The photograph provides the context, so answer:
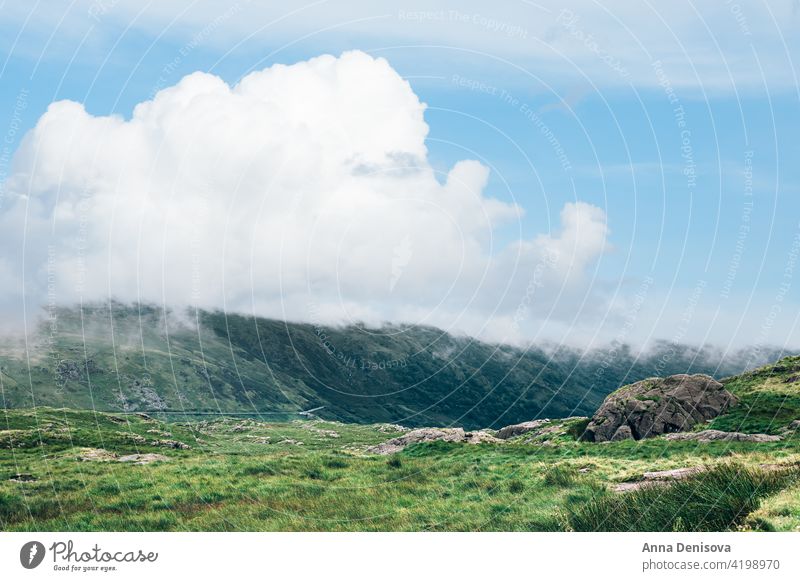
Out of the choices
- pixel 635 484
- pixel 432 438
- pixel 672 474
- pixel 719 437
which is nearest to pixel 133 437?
pixel 432 438

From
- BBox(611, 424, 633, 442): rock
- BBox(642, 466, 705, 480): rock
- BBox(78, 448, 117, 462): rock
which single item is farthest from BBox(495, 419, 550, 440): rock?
BBox(642, 466, 705, 480): rock

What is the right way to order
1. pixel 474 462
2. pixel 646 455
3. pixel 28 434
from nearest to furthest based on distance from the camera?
pixel 474 462 < pixel 646 455 < pixel 28 434

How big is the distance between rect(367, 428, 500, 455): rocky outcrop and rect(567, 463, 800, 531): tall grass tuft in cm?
3380

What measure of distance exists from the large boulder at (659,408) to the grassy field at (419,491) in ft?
27.1

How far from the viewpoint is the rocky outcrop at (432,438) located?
66.7m

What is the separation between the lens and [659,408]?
235 ft

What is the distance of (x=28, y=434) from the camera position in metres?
70.1

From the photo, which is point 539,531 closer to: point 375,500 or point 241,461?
point 375,500

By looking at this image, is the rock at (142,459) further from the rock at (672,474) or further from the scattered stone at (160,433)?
the rock at (672,474)

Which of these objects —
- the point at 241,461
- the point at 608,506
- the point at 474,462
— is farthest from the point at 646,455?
the point at 241,461

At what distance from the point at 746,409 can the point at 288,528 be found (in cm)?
5607

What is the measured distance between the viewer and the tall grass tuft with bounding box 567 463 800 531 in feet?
95.3

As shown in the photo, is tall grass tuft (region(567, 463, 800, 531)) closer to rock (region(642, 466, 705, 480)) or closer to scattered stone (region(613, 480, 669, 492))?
scattered stone (region(613, 480, 669, 492))

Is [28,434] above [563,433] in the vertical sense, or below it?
above
